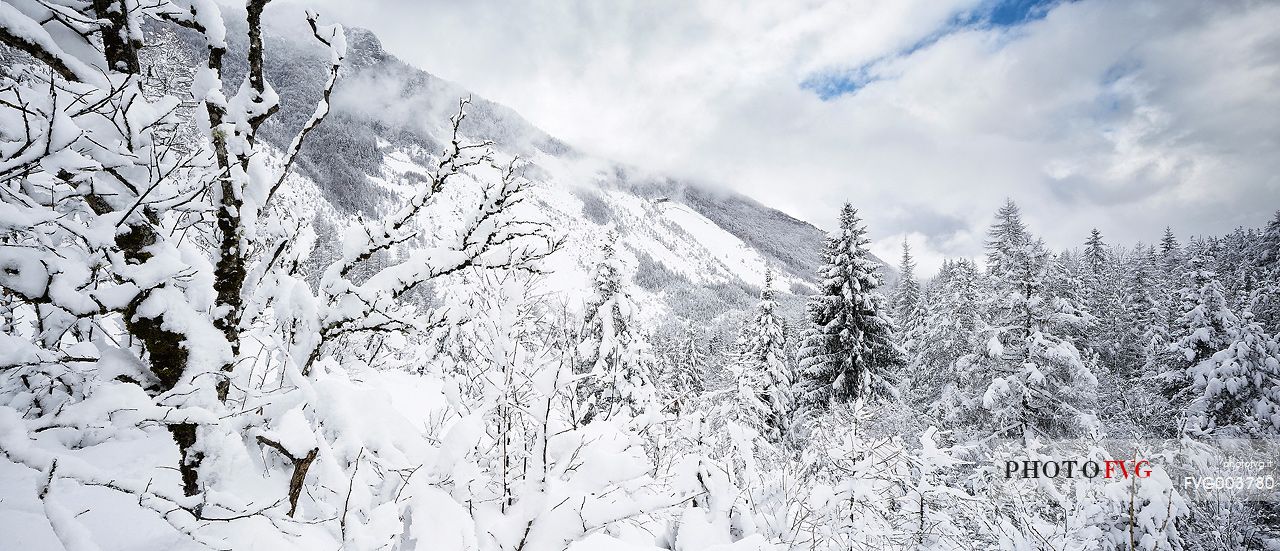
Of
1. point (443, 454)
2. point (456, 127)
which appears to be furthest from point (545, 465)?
point (456, 127)

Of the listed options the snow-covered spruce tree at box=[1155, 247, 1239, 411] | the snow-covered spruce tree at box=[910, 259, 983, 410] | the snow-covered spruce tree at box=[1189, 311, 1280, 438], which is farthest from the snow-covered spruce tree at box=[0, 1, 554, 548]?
the snow-covered spruce tree at box=[1155, 247, 1239, 411]

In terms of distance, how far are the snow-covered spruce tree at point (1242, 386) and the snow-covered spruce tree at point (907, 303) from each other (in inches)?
584

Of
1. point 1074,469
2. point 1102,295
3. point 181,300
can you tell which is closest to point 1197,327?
point 1074,469

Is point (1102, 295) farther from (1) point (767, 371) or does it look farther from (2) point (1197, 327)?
(1) point (767, 371)

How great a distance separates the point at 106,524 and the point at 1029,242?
20957 millimetres

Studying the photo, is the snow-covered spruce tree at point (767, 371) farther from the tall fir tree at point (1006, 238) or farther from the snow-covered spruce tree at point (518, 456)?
the snow-covered spruce tree at point (518, 456)

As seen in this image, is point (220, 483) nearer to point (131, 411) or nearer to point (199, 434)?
point (199, 434)

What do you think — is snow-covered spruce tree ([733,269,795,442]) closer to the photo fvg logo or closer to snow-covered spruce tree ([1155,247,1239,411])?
the photo fvg logo

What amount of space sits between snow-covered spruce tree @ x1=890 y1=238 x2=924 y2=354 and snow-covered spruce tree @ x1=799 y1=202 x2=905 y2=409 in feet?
47.9

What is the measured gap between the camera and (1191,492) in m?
6.91

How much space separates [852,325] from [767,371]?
13.4 feet

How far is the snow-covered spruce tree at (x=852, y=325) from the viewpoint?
18.6 meters

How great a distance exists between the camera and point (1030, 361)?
15586mm

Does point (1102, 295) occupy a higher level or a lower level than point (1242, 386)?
higher
